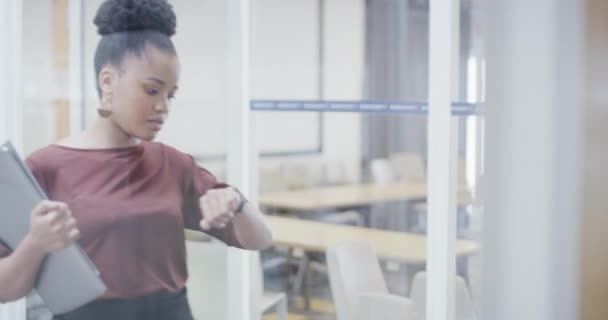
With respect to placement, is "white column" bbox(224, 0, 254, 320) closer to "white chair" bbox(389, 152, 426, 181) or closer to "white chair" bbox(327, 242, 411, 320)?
"white chair" bbox(327, 242, 411, 320)

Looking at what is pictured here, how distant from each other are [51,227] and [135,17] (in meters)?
0.62

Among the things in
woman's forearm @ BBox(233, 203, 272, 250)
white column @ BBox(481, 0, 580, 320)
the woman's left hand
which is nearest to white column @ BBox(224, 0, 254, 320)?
woman's forearm @ BBox(233, 203, 272, 250)

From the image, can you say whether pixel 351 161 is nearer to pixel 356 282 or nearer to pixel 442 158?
pixel 356 282

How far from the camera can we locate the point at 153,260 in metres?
2.17

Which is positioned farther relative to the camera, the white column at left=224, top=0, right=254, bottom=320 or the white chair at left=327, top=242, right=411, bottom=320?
the white chair at left=327, top=242, right=411, bottom=320

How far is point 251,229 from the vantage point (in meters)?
A: 2.31

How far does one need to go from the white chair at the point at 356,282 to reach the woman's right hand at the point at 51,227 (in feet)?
3.99

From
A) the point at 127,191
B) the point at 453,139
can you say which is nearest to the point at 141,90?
the point at 127,191

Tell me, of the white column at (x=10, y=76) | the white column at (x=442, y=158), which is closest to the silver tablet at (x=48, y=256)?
the white column at (x=10, y=76)

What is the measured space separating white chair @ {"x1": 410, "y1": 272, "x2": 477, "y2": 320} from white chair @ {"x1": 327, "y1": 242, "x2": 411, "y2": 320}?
4.3 inches

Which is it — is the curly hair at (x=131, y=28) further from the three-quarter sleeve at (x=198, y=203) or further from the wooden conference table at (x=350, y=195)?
the wooden conference table at (x=350, y=195)

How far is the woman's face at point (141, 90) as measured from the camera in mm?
2072

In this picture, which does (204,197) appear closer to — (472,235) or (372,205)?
(472,235)

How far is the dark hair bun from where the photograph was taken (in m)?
2.07
